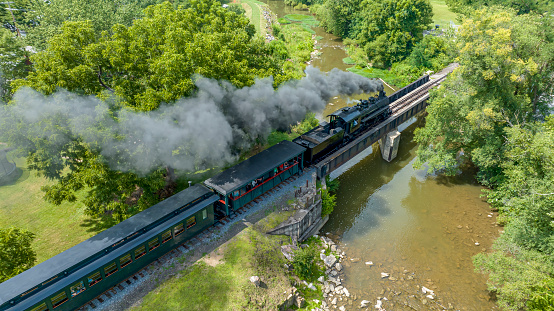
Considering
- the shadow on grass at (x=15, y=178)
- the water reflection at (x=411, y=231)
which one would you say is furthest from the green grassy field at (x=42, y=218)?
the water reflection at (x=411, y=231)

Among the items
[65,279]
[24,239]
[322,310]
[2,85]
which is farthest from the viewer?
[2,85]

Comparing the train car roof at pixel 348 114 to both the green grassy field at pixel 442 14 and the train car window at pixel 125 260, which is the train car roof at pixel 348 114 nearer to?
the train car window at pixel 125 260

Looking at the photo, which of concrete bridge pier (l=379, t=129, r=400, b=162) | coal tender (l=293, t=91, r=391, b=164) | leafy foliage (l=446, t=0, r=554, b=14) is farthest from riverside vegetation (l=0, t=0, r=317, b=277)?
leafy foliage (l=446, t=0, r=554, b=14)

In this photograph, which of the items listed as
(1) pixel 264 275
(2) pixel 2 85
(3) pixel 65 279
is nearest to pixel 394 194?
(1) pixel 264 275

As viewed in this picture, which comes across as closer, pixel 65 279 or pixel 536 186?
pixel 65 279

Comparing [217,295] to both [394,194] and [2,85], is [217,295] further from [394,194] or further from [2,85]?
[2,85]

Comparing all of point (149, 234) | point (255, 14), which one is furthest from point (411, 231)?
point (255, 14)

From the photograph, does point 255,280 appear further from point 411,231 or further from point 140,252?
point 411,231
